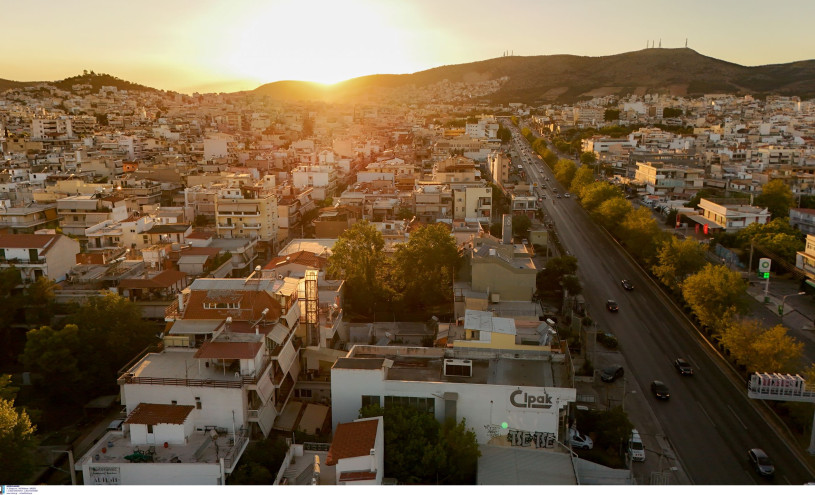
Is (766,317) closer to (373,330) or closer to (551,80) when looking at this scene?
(373,330)

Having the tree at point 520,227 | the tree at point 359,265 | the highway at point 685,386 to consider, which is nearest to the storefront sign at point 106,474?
the tree at point 359,265

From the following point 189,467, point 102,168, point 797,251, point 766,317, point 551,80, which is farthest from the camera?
point 551,80

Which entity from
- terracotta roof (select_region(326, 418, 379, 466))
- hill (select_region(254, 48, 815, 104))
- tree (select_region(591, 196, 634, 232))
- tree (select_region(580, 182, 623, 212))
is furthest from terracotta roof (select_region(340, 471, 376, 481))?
hill (select_region(254, 48, 815, 104))

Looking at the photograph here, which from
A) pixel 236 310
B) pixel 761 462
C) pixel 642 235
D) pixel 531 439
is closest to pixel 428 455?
pixel 531 439

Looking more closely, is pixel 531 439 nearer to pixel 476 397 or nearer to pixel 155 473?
pixel 476 397

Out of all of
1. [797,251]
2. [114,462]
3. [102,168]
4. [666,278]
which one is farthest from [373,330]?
[102,168]

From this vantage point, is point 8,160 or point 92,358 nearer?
point 92,358

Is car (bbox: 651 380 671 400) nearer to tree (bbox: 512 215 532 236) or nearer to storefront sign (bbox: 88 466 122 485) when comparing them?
storefront sign (bbox: 88 466 122 485)
